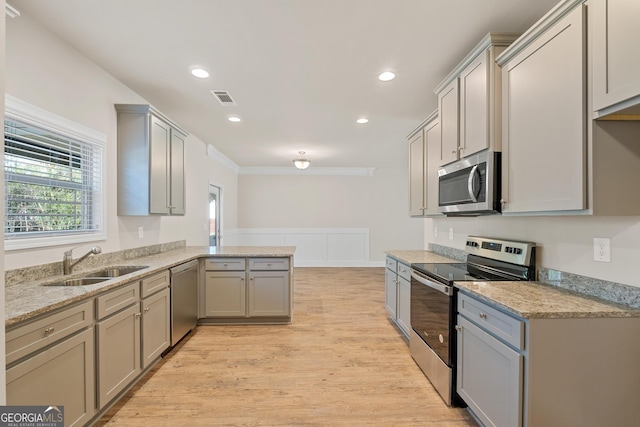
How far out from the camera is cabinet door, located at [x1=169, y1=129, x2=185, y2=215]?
347cm

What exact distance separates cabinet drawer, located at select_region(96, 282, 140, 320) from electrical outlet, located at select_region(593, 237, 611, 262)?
2993mm

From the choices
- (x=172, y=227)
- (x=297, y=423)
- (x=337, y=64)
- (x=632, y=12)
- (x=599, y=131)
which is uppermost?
(x=337, y=64)

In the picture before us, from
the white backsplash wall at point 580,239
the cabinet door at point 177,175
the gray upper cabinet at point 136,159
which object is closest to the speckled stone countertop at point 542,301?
the white backsplash wall at point 580,239

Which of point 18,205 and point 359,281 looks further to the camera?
point 359,281

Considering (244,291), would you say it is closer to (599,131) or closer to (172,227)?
(172,227)

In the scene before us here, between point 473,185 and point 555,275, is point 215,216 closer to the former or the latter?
point 473,185

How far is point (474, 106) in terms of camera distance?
7.11ft

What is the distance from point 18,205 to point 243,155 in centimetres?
434

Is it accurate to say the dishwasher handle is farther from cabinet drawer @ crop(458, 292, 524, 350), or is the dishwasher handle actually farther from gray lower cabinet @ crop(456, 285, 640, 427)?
gray lower cabinet @ crop(456, 285, 640, 427)

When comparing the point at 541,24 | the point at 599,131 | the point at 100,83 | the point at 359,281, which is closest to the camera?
the point at 599,131

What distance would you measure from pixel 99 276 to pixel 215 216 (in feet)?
12.4

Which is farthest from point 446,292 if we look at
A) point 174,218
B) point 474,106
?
point 174,218

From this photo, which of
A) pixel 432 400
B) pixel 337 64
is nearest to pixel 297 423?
pixel 432 400

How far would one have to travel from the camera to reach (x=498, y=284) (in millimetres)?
1968
